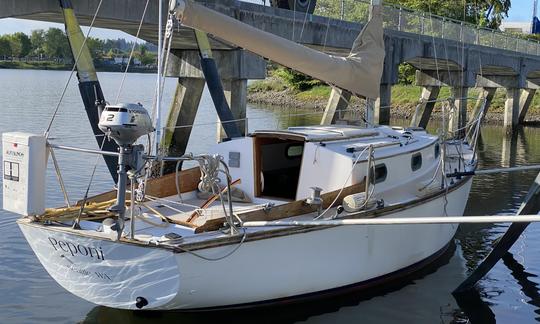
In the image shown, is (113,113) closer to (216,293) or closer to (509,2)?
(216,293)

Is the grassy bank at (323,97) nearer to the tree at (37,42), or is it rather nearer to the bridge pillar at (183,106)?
the bridge pillar at (183,106)

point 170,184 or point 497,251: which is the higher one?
point 170,184

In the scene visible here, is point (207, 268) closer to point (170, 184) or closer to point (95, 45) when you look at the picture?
point (170, 184)

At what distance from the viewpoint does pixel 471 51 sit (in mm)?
35750

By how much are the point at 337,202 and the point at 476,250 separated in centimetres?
492

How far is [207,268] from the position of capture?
884cm

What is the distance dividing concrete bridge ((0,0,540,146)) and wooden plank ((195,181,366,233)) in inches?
109

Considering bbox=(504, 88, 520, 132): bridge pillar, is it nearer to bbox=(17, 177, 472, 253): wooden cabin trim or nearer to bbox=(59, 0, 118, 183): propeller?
bbox=(59, 0, 118, 183): propeller

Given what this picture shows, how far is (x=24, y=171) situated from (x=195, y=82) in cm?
1419

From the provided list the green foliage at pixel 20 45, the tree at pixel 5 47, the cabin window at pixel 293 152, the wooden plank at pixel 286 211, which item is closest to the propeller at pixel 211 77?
the cabin window at pixel 293 152

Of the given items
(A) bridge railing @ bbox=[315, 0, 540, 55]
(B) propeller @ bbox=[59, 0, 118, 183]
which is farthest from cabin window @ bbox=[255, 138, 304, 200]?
(A) bridge railing @ bbox=[315, 0, 540, 55]

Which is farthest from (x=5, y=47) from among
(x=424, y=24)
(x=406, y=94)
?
(x=424, y=24)

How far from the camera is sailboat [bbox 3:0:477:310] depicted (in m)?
8.64

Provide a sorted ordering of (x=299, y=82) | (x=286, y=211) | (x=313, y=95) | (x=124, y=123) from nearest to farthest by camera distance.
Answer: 1. (x=124, y=123)
2. (x=286, y=211)
3. (x=313, y=95)
4. (x=299, y=82)
